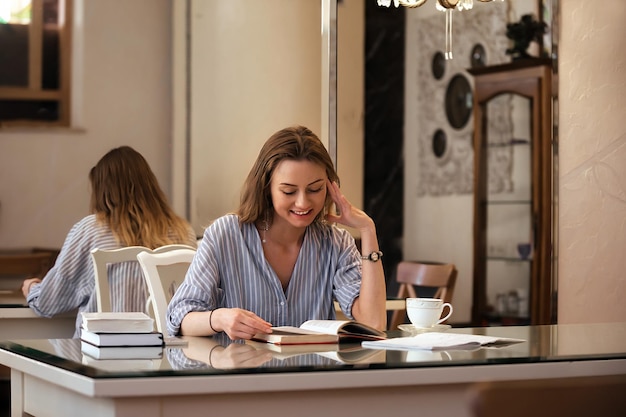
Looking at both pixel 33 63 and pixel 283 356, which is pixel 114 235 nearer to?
pixel 33 63

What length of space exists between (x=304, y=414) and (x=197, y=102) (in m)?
3.37

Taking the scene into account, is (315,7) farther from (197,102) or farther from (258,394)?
(258,394)

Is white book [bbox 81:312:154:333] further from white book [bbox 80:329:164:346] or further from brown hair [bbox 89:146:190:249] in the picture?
brown hair [bbox 89:146:190:249]

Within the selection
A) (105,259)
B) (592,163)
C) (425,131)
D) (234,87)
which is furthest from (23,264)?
(425,131)

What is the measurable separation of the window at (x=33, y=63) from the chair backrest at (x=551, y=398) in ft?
11.8

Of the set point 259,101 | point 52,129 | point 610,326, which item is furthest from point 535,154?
point 610,326

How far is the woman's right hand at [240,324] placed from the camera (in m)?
2.24

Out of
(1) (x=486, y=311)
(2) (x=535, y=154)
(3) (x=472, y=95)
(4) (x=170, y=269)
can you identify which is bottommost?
(1) (x=486, y=311)

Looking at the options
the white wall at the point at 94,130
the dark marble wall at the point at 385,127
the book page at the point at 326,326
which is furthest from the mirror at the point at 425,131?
the book page at the point at 326,326

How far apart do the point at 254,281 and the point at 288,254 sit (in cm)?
13

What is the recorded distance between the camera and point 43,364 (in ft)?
6.23

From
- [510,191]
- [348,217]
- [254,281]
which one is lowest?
[254,281]

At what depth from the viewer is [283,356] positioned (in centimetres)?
194

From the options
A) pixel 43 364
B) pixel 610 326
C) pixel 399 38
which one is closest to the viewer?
pixel 43 364
